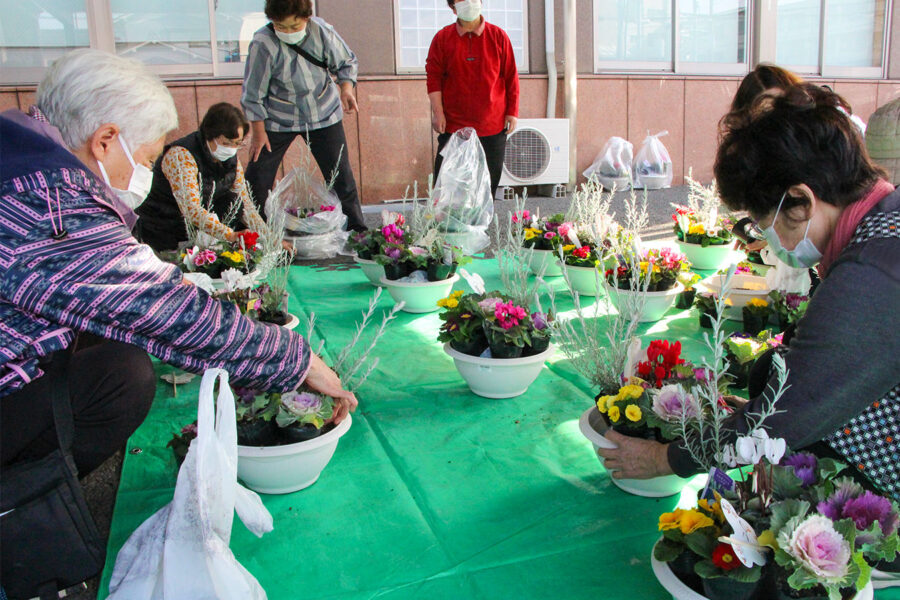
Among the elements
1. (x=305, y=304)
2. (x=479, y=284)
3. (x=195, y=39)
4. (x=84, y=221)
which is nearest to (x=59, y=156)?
(x=84, y=221)

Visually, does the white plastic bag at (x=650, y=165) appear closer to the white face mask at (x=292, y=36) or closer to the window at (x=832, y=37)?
the window at (x=832, y=37)

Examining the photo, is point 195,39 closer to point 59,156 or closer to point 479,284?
point 479,284

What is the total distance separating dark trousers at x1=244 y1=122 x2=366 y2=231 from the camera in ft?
15.9

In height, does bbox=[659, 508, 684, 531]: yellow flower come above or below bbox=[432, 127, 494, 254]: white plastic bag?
below

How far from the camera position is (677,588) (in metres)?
1.27

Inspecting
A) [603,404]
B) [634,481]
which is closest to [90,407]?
[603,404]

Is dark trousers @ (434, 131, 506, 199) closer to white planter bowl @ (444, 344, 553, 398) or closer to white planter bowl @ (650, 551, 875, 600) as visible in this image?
white planter bowl @ (444, 344, 553, 398)

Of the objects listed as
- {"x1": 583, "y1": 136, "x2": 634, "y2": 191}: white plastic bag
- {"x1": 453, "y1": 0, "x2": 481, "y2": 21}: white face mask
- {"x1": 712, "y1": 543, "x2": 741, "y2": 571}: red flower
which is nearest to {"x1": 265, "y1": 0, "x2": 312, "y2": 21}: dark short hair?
{"x1": 453, "y1": 0, "x2": 481, "y2": 21}: white face mask

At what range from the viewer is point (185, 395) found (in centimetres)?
254

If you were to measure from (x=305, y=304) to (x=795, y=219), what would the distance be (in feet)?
8.66

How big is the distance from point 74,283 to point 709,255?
3.45m

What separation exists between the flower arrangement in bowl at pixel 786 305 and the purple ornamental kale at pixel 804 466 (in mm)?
1648

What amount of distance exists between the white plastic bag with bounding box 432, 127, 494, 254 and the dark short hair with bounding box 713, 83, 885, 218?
3.14 m

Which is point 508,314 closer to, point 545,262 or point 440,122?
point 545,262
